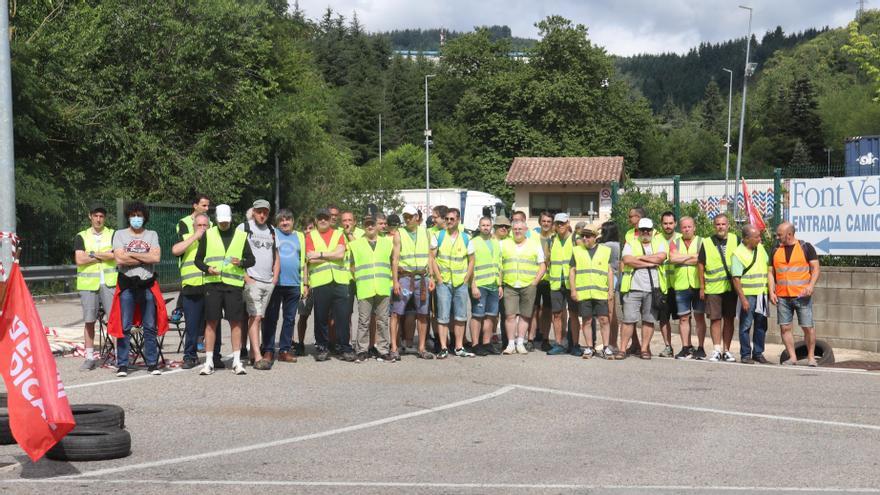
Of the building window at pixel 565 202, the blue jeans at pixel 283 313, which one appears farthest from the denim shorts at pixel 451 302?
the building window at pixel 565 202

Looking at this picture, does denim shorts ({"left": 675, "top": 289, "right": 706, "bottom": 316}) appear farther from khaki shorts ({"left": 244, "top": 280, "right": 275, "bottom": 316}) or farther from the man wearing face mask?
the man wearing face mask

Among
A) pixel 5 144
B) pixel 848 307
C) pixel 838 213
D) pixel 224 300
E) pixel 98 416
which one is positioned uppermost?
pixel 5 144

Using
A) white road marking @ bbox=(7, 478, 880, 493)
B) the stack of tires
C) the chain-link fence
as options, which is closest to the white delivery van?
the chain-link fence

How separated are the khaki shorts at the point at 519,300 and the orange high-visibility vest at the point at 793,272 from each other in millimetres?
3284

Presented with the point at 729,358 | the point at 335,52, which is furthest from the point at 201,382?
the point at 335,52

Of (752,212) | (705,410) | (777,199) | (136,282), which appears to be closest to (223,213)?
(136,282)

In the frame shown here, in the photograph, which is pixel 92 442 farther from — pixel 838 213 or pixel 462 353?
pixel 838 213

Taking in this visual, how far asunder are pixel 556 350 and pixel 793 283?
10.6ft

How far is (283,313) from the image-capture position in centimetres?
1334

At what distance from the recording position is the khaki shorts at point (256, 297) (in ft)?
41.4

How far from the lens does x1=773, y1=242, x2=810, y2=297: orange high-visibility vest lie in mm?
13812

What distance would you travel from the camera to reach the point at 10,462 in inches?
305

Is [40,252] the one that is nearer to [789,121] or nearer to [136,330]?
[136,330]

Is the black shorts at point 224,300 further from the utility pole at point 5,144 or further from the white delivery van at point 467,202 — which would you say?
the white delivery van at point 467,202
